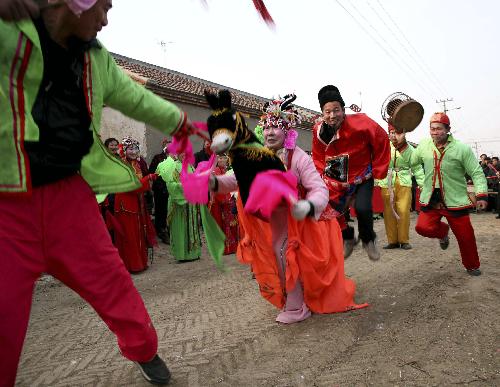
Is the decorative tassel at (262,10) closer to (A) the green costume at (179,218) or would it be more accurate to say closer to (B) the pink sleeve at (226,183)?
(B) the pink sleeve at (226,183)

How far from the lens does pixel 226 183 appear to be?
3791 mm

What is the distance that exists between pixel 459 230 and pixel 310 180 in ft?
8.56

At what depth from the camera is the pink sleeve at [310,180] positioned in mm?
3543

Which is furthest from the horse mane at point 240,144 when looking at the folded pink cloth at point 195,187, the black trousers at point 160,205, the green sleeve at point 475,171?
the black trousers at point 160,205

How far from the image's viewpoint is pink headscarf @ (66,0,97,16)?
2.12 m

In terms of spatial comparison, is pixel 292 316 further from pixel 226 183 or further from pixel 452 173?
pixel 452 173

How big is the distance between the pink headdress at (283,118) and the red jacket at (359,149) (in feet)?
2.09

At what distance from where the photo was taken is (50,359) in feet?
12.1

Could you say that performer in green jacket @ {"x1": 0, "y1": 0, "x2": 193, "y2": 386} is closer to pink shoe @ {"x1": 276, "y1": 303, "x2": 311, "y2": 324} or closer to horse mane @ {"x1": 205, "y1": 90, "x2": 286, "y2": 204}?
horse mane @ {"x1": 205, "y1": 90, "x2": 286, "y2": 204}

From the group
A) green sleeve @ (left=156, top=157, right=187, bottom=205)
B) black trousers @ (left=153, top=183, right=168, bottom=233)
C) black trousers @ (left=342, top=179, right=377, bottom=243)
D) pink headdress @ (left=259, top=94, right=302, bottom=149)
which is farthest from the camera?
black trousers @ (left=153, top=183, right=168, bottom=233)

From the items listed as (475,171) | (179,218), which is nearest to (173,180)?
(179,218)

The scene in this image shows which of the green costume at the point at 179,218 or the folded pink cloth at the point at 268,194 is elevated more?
the folded pink cloth at the point at 268,194

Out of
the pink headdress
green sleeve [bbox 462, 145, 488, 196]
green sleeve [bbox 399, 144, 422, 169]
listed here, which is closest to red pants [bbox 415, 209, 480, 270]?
green sleeve [bbox 462, 145, 488, 196]

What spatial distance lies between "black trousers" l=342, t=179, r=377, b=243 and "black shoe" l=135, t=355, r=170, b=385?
94.8 inches
